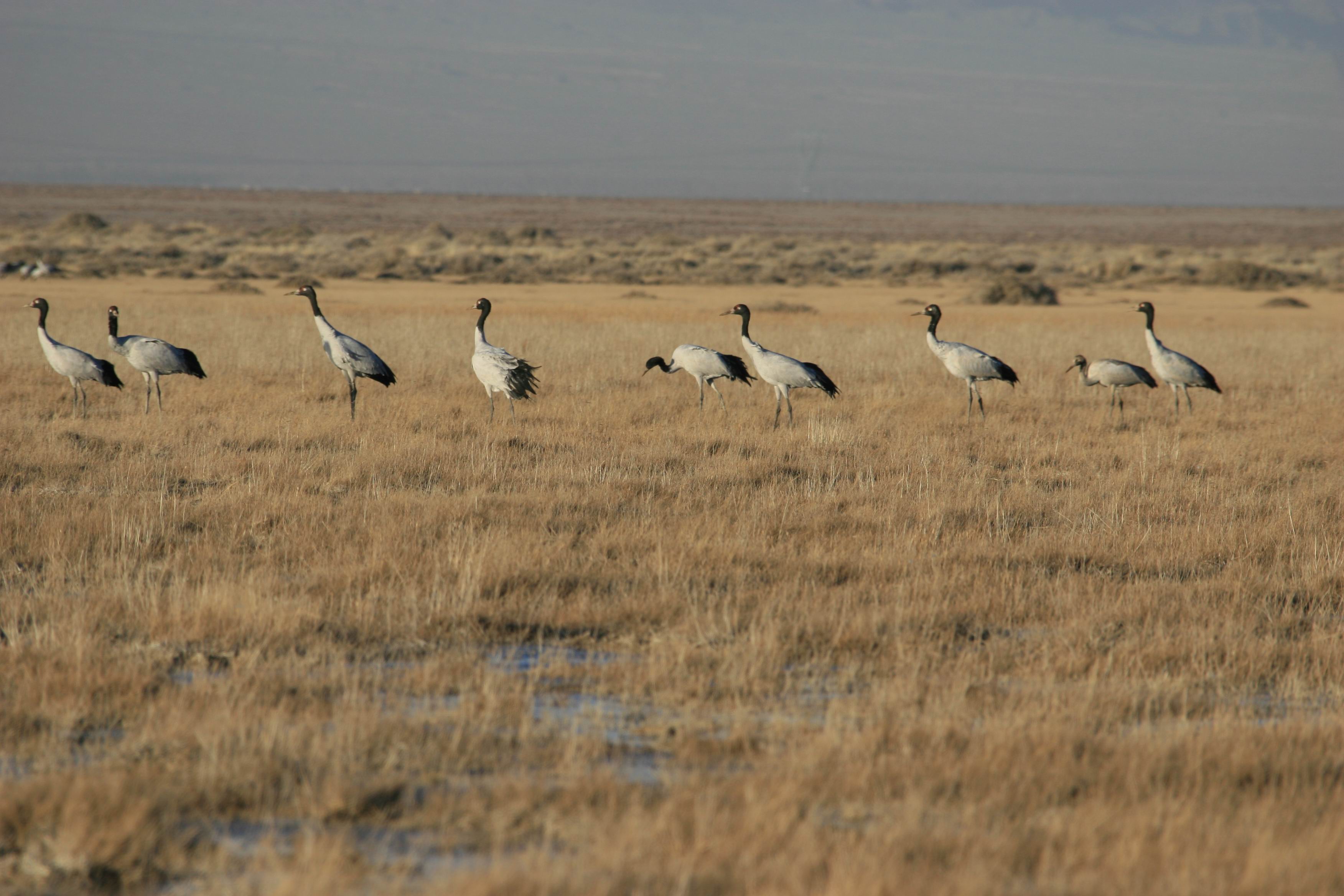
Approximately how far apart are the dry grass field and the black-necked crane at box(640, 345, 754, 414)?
198 cm

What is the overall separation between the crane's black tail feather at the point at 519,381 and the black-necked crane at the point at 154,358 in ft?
11.0

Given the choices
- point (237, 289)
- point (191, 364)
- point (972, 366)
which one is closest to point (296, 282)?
point (237, 289)

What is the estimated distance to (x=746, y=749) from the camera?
481 centimetres

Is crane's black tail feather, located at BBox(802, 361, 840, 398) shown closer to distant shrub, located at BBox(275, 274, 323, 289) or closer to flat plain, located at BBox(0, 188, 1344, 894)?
flat plain, located at BBox(0, 188, 1344, 894)

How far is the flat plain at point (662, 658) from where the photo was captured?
395 cm

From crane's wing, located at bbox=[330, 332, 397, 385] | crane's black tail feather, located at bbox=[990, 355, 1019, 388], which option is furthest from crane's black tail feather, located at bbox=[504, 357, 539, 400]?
crane's black tail feather, located at bbox=[990, 355, 1019, 388]

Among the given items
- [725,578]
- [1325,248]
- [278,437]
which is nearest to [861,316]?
[278,437]

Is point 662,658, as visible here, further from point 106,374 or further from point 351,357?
point 106,374

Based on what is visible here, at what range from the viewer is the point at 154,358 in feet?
45.1

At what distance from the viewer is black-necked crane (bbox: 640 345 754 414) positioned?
14766 millimetres

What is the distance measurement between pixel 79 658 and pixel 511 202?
197 m

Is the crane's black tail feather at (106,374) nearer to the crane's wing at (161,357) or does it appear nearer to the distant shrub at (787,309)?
the crane's wing at (161,357)

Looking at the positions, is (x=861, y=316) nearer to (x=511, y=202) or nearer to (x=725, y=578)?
(x=725, y=578)

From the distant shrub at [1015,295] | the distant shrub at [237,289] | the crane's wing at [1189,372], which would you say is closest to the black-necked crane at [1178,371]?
the crane's wing at [1189,372]
